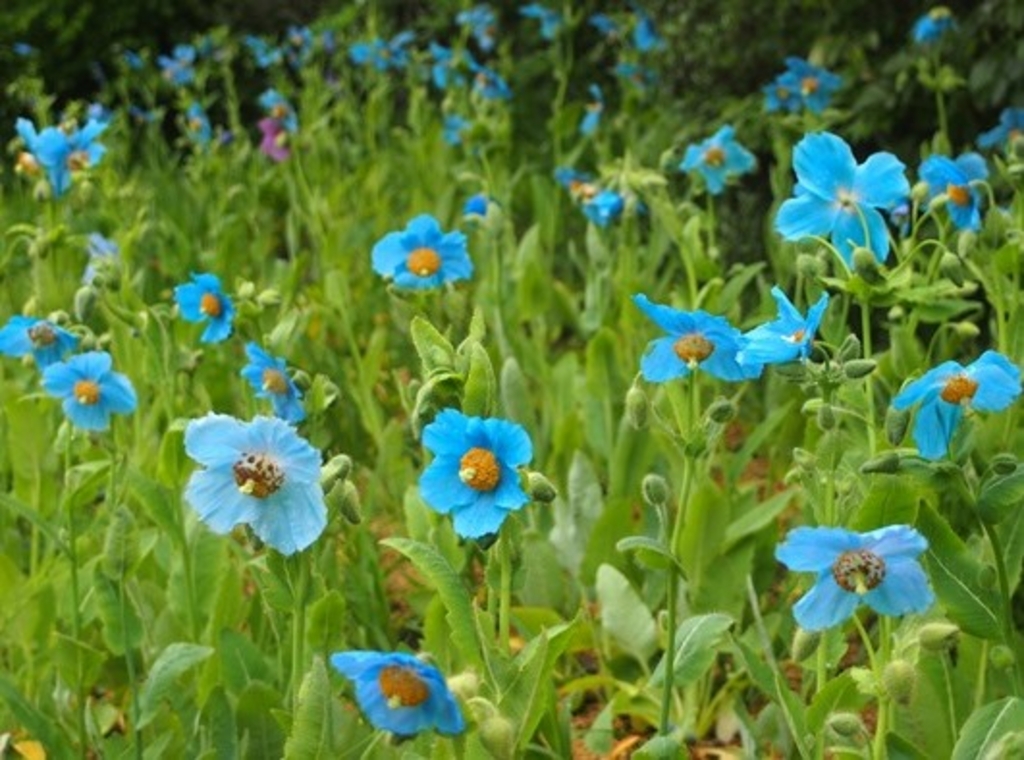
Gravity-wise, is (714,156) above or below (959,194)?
below

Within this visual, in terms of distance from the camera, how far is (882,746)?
145 cm

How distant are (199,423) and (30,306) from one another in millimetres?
1235

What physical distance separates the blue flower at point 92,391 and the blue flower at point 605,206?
3.82 feet

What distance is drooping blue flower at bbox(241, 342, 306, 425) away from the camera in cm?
180

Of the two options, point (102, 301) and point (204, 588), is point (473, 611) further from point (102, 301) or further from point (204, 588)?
point (102, 301)

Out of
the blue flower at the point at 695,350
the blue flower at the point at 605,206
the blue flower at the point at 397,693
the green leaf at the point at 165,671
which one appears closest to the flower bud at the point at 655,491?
the blue flower at the point at 695,350

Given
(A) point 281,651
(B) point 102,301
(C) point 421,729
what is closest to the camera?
(C) point 421,729

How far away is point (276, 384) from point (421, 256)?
532mm

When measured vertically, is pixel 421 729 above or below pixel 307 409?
above

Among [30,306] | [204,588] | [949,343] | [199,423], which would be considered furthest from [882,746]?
[30,306]

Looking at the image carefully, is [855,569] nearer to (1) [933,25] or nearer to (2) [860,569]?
(2) [860,569]

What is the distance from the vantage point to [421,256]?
228 cm

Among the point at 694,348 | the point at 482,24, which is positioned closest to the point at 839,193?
the point at 694,348

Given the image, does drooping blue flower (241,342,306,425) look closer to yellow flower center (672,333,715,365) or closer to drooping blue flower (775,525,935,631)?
yellow flower center (672,333,715,365)
